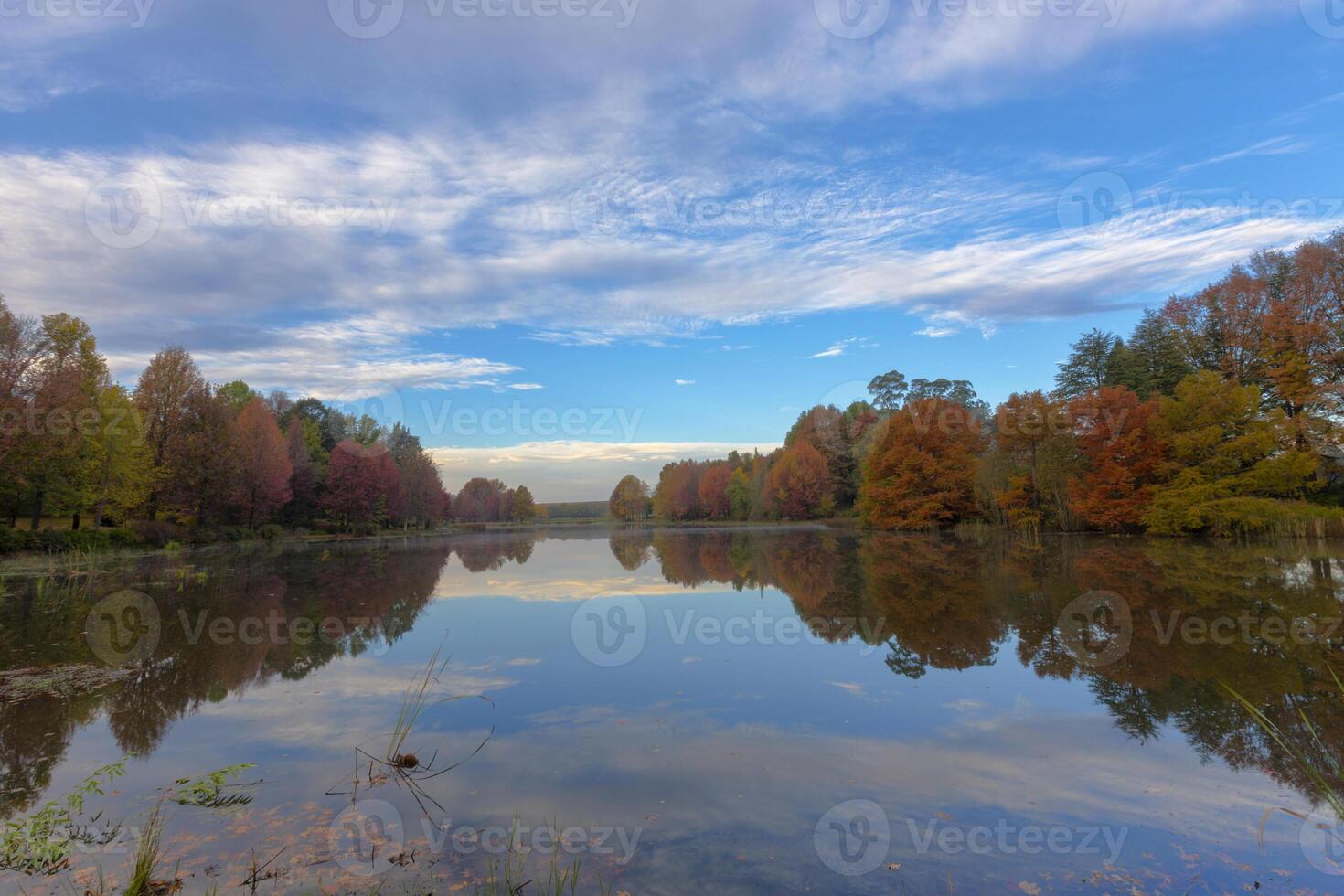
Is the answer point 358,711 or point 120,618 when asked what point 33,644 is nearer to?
point 120,618

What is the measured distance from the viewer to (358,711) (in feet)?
20.9

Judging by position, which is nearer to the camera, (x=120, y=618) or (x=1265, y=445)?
(x=120, y=618)

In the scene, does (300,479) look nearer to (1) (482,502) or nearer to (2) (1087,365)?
(2) (1087,365)

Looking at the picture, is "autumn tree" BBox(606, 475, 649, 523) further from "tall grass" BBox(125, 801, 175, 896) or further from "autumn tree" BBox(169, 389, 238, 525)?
"tall grass" BBox(125, 801, 175, 896)

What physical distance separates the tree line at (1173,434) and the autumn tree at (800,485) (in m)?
16.2

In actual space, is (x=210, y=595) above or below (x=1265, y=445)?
below

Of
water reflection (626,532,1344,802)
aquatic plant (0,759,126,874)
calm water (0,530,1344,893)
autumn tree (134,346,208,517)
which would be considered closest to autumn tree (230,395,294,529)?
autumn tree (134,346,208,517)

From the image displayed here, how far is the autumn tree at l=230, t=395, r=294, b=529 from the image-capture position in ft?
130

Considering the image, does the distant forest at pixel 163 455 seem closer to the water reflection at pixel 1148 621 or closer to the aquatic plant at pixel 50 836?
the water reflection at pixel 1148 621

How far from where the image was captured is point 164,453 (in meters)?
34.3

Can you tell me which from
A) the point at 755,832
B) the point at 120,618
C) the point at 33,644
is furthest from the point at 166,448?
the point at 755,832

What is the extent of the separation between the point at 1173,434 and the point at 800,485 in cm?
3533

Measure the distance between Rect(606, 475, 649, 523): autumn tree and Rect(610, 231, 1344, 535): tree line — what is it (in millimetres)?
72488

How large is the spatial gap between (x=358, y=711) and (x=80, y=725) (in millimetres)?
2279
